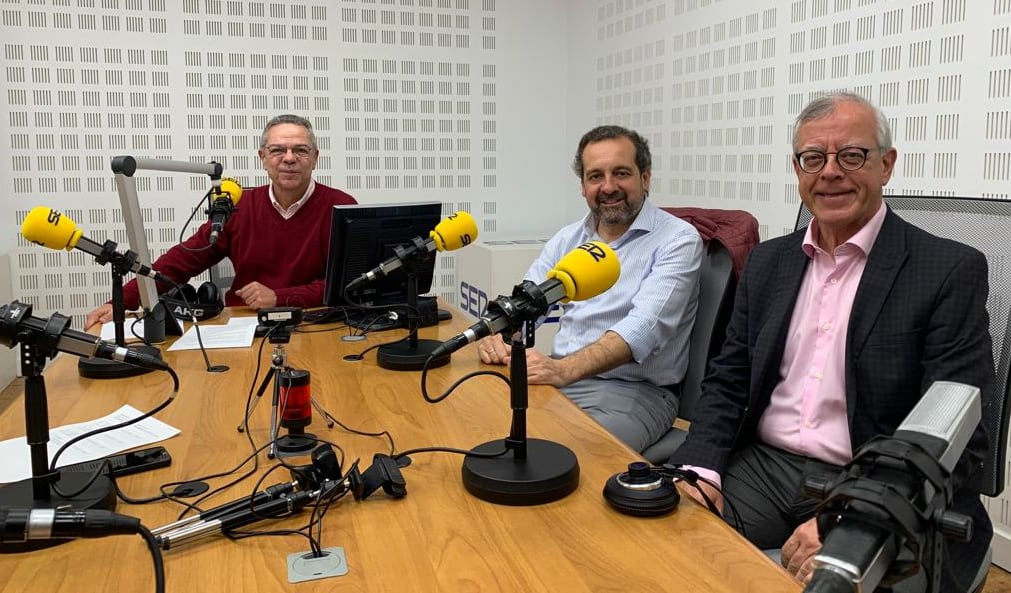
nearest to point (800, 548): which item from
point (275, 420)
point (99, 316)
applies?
point (275, 420)

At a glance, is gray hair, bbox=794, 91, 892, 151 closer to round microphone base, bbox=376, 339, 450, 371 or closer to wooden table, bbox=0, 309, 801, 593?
wooden table, bbox=0, 309, 801, 593

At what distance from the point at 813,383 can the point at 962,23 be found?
1.32 metres

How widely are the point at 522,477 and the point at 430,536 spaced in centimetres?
20

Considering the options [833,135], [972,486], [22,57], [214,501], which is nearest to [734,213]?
[833,135]

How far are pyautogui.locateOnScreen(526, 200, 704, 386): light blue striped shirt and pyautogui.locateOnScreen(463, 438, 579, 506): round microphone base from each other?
0.88 meters

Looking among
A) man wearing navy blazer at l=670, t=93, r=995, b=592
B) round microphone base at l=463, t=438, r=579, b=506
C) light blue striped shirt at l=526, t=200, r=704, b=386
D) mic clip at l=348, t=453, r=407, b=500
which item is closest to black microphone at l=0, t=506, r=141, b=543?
mic clip at l=348, t=453, r=407, b=500

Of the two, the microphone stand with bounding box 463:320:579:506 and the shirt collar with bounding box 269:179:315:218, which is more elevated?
the shirt collar with bounding box 269:179:315:218

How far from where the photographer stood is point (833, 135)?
172 centimetres

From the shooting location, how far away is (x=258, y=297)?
2.87 m

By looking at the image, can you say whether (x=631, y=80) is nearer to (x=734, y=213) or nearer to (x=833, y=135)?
(x=734, y=213)

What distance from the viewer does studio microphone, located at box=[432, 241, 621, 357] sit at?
1328mm

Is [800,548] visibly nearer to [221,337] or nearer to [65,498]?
[65,498]

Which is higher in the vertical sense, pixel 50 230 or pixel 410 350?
pixel 50 230

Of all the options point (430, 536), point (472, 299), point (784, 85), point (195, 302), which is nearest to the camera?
point (430, 536)
